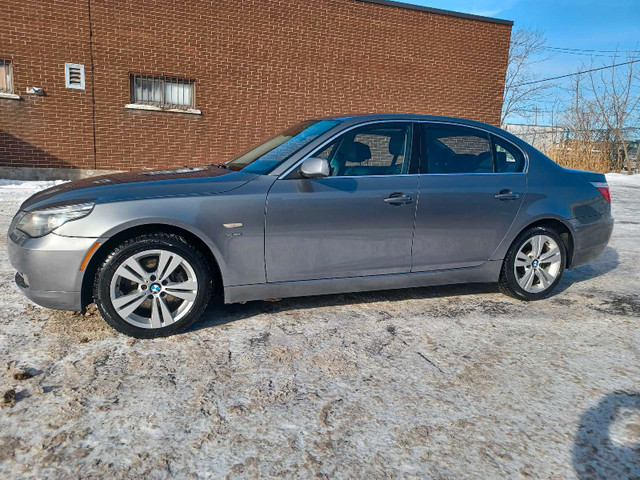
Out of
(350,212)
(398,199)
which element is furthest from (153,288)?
(398,199)

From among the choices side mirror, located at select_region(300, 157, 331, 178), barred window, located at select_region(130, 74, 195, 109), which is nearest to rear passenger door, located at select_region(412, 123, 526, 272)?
side mirror, located at select_region(300, 157, 331, 178)

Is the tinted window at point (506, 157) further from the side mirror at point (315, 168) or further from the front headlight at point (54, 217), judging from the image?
the front headlight at point (54, 217)

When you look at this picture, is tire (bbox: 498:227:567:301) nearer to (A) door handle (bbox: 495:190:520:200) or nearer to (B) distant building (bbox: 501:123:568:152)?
(A) door handle (bbox: 495:190:520:200)

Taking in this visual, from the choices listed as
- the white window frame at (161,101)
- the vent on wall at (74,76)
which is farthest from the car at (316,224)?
the vent on wall at (74,76)

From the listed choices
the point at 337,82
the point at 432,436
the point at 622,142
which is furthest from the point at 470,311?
the point at 622,142

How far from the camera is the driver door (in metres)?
3.44

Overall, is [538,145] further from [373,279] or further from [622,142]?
[373,279]

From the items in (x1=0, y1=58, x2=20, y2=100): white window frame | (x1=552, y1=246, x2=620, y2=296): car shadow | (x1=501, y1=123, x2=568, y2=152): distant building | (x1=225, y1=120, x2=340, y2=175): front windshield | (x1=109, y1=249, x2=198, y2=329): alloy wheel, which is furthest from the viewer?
(x1=501, y1=123, x2=568, y2=152): distant building

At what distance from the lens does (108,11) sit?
11047mm

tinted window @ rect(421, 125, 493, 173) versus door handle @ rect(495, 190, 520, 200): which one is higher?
tinted window @ rect(421, 125, 493, 173)

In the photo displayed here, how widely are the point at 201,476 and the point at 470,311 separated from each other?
268cm

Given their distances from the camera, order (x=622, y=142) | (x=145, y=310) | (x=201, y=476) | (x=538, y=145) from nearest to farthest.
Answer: (x=201, y=476) < (x=145, y=310) < (x=622, y=142) < (x=538, y=145)

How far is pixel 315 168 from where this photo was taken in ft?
11.1

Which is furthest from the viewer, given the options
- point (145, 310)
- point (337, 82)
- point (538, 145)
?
point (538, 145)
